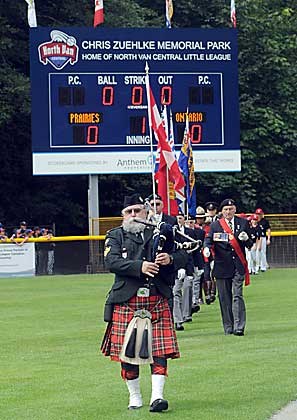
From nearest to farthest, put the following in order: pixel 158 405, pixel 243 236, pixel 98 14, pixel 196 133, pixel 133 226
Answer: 1. pixel 158 405
2. pixel 133 226
3. pixel 243 236
4. pixel 196 133
5. pixel 98 14

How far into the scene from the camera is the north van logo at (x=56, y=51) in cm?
3103

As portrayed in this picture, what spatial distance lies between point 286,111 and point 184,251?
34993mm

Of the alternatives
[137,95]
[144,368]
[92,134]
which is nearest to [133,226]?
[144,368]

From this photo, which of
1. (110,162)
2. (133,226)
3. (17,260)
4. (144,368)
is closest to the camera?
(133,226)

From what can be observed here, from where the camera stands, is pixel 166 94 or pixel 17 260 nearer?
pixel 166 94

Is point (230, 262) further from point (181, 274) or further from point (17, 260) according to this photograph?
point (17, 260)

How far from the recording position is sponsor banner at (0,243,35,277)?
109 ft

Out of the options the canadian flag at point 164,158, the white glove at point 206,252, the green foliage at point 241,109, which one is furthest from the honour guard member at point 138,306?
the green foliage at point 241,109

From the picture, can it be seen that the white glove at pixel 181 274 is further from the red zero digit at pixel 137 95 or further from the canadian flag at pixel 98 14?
the canadian flag at pixel 98 14

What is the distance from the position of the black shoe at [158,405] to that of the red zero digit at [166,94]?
22119mm

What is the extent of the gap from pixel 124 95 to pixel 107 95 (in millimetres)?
476

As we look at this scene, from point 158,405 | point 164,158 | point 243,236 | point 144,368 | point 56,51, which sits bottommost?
point 144,368

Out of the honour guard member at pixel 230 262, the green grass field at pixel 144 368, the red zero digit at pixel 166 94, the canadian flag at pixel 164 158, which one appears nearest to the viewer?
the green grass field at pixel 144 368

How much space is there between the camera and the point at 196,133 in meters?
31.6
